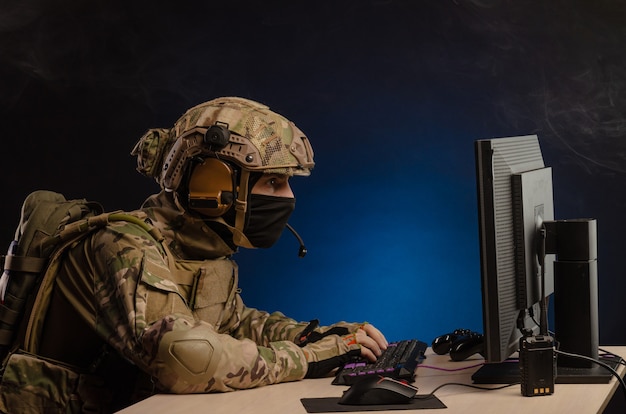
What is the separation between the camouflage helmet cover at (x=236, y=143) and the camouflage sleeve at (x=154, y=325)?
32 cm

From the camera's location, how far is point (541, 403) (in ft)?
6.57

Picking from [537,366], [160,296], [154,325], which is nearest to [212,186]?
[160,296]

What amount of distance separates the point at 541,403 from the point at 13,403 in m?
1.33

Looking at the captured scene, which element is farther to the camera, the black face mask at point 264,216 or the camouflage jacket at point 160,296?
the black face mask at point 264,216

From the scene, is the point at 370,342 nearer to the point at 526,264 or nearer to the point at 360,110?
the point at 526,264

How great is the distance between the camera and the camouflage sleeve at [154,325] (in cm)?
216

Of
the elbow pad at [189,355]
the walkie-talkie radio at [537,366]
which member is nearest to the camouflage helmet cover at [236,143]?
the elbow pad at [189,355]

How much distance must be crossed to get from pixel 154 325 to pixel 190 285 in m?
0.49

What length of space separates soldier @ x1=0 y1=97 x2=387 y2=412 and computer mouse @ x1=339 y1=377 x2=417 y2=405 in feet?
1.03

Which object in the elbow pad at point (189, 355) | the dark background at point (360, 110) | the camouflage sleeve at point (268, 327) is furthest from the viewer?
the dark background at point (360, 110)

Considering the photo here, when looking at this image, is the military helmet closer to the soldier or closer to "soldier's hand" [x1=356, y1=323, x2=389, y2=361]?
the soldier

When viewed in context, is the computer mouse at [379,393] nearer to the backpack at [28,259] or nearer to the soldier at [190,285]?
the soldier at [190,285]

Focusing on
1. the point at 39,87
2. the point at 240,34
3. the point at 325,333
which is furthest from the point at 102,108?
the point at 325,333

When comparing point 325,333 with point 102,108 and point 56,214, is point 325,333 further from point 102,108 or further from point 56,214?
→ point 102,108
